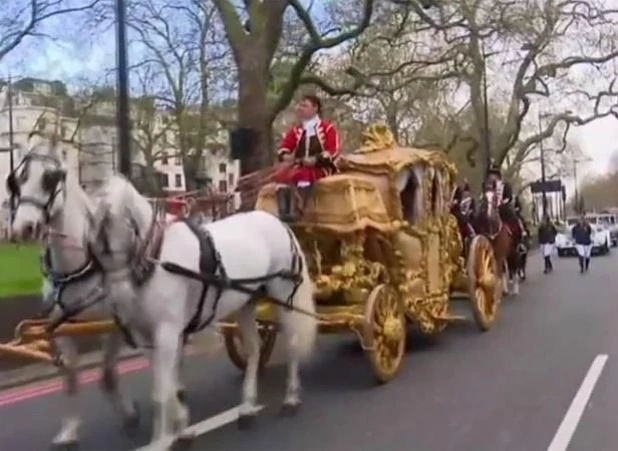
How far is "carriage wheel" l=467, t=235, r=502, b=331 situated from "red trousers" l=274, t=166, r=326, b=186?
4373 mm

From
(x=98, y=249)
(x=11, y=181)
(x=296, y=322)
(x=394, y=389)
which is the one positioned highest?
(x=11, y=181)

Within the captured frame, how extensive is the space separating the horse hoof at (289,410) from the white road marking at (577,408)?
2290 mm

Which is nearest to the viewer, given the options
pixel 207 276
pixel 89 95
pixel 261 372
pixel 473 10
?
pixel 207 276

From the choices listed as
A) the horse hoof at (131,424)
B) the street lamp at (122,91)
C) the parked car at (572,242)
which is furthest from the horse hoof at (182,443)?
the parked car at (572,242)

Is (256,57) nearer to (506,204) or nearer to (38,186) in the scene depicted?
(506,204)

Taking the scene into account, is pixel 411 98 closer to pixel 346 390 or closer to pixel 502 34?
pixel 502 34

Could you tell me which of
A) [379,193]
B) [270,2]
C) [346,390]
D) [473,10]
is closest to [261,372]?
[346,390]

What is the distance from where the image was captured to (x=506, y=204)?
68.4 ft

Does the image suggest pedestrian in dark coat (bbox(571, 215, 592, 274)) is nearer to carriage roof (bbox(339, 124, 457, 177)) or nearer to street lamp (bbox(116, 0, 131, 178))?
street lamp (bbox(116, 0, 131, 178))

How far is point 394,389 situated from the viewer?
10805 mm

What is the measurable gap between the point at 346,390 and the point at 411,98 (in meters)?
36.7

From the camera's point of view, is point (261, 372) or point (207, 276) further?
point (261, 372)

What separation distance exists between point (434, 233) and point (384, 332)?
8.62ft

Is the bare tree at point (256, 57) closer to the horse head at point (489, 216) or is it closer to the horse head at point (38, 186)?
the horse head at point (489, 216)
